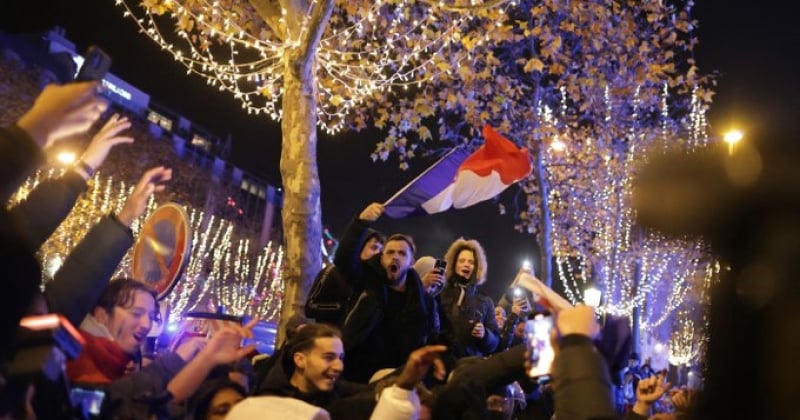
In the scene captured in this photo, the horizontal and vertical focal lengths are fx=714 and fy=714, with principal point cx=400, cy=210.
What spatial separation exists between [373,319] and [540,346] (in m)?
2.70

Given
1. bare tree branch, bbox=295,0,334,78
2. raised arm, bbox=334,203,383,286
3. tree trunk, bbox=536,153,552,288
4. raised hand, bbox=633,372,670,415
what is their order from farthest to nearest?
1. tree trunk, bbox=536,153,552,288
2. bare tree branch, bbox=295,0,334,78
3. raised arm, bbox=334,203,383,286
4. raised hand, bbox=633,372,670,415

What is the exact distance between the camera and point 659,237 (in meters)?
1.55

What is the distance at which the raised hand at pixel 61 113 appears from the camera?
2344 millimetres

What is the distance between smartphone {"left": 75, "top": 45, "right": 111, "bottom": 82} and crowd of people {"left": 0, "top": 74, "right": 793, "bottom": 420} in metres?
0.15

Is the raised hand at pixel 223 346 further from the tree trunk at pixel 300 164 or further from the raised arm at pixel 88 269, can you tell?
the tree trunk at pixel 300 164

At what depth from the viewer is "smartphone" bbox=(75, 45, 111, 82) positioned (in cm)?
270

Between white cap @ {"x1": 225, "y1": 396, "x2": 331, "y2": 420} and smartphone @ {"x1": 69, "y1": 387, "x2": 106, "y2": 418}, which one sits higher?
white cap @ {"x1": 225, "y1": 396, "x2": 331, "y2": 420}

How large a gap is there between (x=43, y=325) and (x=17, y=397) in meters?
0.27

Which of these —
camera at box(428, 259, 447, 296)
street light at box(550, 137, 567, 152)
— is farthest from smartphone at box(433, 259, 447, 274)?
street light at box(550, 137, 567, 152)

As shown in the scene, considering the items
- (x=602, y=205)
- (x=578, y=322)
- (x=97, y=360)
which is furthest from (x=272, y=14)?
(x=602, y=205)

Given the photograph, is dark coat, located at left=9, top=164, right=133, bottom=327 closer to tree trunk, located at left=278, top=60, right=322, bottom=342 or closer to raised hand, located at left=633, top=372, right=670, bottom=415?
raised hand, located at left=633, top=372, right=670, bottom=415

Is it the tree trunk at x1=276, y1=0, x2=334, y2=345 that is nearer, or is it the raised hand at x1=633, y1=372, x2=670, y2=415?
the raised hand at x1=633, y1=372, x2=670, y2=415

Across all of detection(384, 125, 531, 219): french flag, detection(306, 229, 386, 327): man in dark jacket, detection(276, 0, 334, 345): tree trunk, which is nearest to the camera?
detection(306, 229, 386, 327): man in dark jacket

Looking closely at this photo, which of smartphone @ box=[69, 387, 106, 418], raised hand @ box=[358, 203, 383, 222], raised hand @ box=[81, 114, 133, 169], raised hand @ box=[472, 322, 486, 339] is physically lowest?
smartphone @ box=[69, 387, 106, 418]
